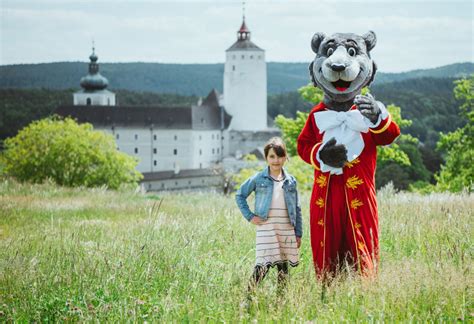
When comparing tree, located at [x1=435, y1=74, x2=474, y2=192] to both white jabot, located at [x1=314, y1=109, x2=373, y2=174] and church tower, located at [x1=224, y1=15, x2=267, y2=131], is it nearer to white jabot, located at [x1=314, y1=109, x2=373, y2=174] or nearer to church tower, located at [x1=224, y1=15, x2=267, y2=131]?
white jabot, located at [x1=314, y1=109, x2=373, y2=174]

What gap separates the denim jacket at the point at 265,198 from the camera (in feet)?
17.9

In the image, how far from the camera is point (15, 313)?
4.85 meters

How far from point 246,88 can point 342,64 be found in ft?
327

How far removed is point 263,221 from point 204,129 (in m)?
97.3

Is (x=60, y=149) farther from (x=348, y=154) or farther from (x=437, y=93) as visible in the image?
(x=437, y=93)

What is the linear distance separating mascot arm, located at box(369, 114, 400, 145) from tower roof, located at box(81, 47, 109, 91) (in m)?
134

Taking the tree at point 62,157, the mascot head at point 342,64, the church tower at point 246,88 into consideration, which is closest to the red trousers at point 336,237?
the mascot head at point 342,64

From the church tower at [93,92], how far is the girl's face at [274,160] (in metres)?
131

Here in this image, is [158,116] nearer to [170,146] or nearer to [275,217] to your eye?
[170,146]

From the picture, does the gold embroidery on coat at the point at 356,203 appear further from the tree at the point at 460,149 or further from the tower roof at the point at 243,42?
the tower roof at the point at 243,42

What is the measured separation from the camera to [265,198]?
17.9 ft

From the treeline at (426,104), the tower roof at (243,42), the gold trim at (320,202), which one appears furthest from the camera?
the tower roof at (243,42)

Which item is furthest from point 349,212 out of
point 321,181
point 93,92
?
point 93,92

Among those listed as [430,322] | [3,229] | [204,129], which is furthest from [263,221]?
[204,129]
